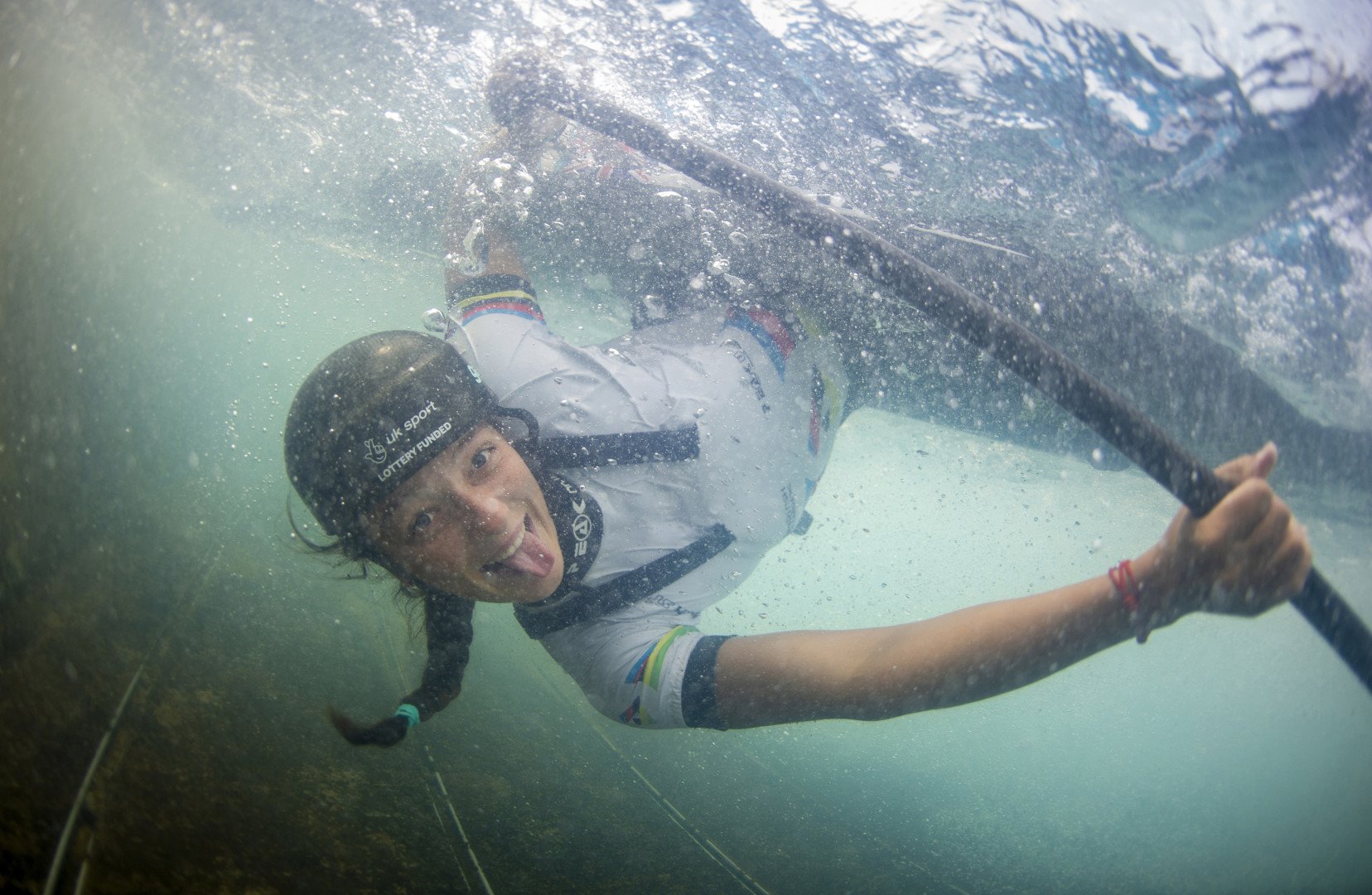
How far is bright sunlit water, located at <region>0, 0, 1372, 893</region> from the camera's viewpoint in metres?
3.44

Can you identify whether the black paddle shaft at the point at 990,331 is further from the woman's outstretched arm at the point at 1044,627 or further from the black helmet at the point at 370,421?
the black helmet at the point at 370,421

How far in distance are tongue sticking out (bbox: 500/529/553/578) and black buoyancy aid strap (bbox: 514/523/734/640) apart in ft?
1.29

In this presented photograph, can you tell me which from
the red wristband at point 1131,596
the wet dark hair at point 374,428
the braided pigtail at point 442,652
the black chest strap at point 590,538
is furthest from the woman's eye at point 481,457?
the red wristband at point 1131,596

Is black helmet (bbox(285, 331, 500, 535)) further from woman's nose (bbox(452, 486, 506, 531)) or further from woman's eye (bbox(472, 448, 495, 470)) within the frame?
woman's nose (bbox(452, 486, 506, 531))

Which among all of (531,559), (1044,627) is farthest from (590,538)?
(1044,627)

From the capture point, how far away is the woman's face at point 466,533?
2512mm

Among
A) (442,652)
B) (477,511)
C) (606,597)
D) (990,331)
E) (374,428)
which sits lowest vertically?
(442,652)

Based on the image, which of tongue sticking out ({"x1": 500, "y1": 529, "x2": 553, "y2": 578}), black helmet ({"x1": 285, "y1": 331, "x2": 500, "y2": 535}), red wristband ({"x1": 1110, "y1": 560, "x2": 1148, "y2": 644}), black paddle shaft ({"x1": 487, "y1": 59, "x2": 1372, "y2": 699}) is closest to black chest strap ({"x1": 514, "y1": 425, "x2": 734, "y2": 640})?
tongue sticking out ({"x1": 500, "y1": 529, "x2": 553, "y2": 578})

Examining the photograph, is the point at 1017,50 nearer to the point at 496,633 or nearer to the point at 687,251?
the point at 687,251

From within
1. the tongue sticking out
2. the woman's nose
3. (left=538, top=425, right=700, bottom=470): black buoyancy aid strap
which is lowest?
the tongue sticking out

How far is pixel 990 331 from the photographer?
6.93ft

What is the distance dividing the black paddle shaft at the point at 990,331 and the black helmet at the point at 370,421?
1.62m

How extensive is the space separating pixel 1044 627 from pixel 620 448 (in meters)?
2.14

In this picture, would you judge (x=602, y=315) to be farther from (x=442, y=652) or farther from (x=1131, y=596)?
(x=1131, y=596)
